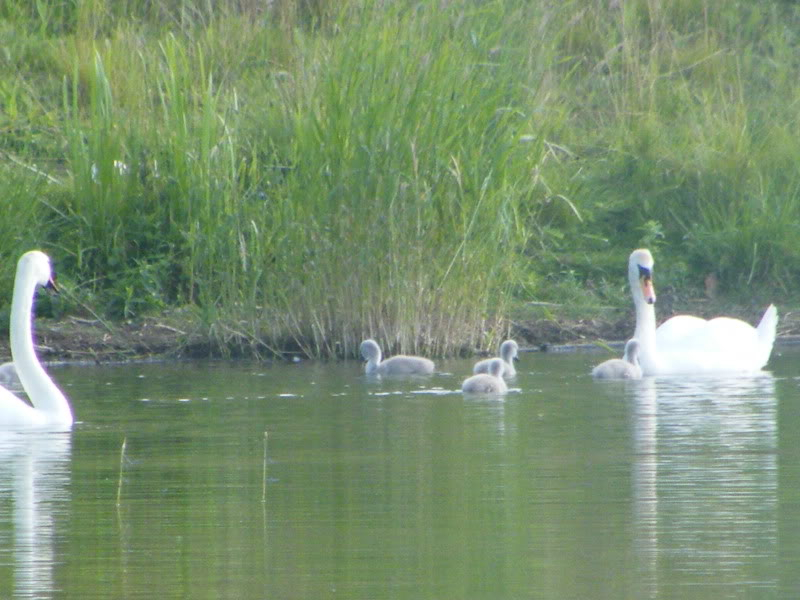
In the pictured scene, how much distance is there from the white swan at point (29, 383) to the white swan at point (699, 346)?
4168mm

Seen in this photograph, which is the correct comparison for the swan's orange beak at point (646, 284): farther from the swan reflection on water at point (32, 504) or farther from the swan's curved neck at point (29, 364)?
the swan reflection on water at point (32, 504)

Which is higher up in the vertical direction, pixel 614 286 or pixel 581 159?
pixel 581 159

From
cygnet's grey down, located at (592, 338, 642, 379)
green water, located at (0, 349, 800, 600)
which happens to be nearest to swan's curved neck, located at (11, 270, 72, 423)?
green water, located at (0, 349, 800, 600)

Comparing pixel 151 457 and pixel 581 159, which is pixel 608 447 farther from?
pixel 581 159

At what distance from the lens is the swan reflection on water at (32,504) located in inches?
209

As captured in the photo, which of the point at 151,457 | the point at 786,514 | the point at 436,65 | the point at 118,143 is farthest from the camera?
the point at 118,143

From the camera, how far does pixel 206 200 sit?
12.4 metres

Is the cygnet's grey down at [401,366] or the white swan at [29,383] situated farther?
the cygnet's grey down at [401,366]

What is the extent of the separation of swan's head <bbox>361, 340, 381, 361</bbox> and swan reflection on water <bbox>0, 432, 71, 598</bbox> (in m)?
3.01

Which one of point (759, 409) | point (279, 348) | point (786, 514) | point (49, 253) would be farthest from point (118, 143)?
point (786, 514)

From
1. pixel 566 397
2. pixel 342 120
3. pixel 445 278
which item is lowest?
pixel 566 397

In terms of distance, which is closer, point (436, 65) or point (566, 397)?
point (566, 397)

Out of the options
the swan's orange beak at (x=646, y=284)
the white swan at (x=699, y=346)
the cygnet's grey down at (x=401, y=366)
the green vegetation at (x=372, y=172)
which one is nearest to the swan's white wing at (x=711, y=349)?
the white swan at (x=699, y=346)

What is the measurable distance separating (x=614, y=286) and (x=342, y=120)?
158 inches
